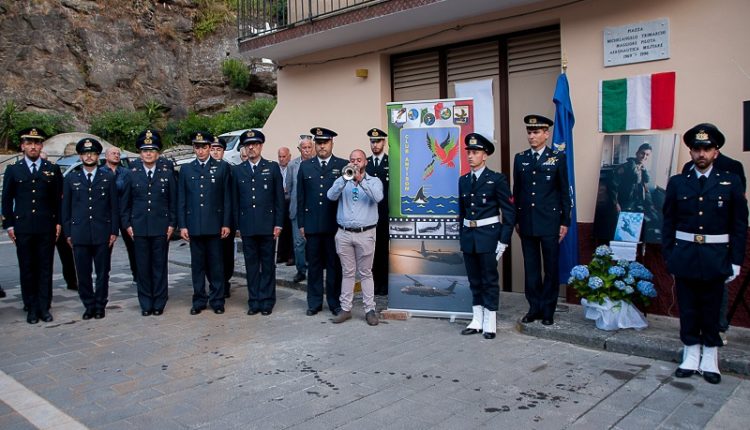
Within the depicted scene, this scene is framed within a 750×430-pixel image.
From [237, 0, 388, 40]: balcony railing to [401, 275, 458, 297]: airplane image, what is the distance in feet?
12.8

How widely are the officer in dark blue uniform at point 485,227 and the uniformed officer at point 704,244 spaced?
1.65 m

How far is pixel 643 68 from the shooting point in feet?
22.4

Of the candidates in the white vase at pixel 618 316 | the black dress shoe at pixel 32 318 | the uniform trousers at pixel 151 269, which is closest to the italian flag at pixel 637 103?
the white vase at pixel 618 316

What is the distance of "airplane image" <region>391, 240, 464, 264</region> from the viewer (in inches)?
275

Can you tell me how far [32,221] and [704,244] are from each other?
23.5 feet

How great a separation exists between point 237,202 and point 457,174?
9.06 feet

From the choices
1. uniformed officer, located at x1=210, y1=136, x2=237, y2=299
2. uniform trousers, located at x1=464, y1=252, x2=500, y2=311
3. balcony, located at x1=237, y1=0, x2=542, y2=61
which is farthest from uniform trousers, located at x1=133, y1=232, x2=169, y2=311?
balcony, located at x1=237, y1=0, x2=542, y2=61

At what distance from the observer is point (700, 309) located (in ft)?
16.8

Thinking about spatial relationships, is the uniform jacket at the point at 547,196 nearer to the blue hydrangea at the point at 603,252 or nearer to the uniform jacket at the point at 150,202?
the blue hydrangea at the point at 603,252

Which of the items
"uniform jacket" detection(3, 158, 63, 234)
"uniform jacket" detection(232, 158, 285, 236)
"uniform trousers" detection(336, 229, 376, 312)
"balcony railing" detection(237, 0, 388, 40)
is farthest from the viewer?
"balcony railing" detection(237, 0, 388, 40)

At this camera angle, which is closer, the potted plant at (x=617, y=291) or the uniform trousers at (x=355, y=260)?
the potted plant at (x=617, y=291)

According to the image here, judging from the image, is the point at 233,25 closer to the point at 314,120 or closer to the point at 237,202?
the point at 314,120

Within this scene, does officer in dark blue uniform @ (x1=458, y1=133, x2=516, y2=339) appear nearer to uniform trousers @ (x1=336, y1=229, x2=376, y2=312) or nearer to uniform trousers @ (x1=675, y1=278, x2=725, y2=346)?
uniform trousers @ (x1=336, y1=229, x2=376, y2=312)

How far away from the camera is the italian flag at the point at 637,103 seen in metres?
6.64
